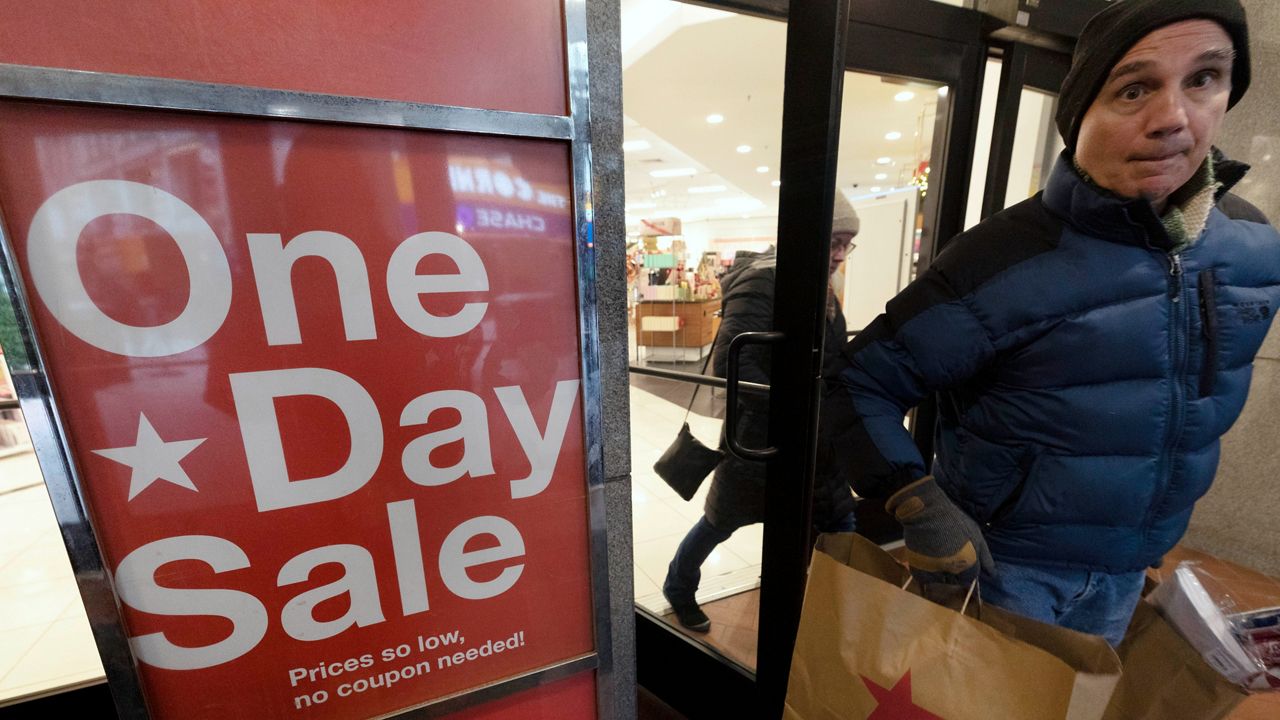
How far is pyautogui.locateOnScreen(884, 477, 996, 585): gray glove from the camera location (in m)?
0.95

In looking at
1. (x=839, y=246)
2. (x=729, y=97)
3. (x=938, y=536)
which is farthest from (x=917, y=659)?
(x=729, y=97)

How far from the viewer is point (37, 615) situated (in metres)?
2.21

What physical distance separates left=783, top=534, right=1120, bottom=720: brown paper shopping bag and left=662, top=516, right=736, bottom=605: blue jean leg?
3.16 feet

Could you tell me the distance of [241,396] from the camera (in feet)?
2.41

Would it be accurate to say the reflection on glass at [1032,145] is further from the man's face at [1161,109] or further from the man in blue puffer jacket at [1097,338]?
the man's face at [1161,109]

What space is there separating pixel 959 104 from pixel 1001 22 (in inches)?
11.6

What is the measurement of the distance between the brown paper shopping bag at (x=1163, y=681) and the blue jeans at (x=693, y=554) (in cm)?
91

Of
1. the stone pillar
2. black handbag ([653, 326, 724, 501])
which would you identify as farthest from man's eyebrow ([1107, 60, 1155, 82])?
the stone pillar

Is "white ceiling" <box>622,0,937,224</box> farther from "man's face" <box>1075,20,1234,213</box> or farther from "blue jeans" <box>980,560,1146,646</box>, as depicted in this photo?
"blue jeans" <box>980,560,1146,646</box>

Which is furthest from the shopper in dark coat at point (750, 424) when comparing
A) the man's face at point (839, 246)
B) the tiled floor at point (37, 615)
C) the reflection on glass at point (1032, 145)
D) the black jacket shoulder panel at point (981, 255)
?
the tiled floor at point (37, 615)

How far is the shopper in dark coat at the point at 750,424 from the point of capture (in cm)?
166

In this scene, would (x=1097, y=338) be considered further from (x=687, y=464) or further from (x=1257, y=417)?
(x=1257, y=417)

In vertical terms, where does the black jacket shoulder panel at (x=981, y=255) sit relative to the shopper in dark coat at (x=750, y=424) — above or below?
above

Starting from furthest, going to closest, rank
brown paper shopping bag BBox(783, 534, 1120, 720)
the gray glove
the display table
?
the display table → the gray glove → brown paper shopping bag BBox(783, 534, 1120, 720)
